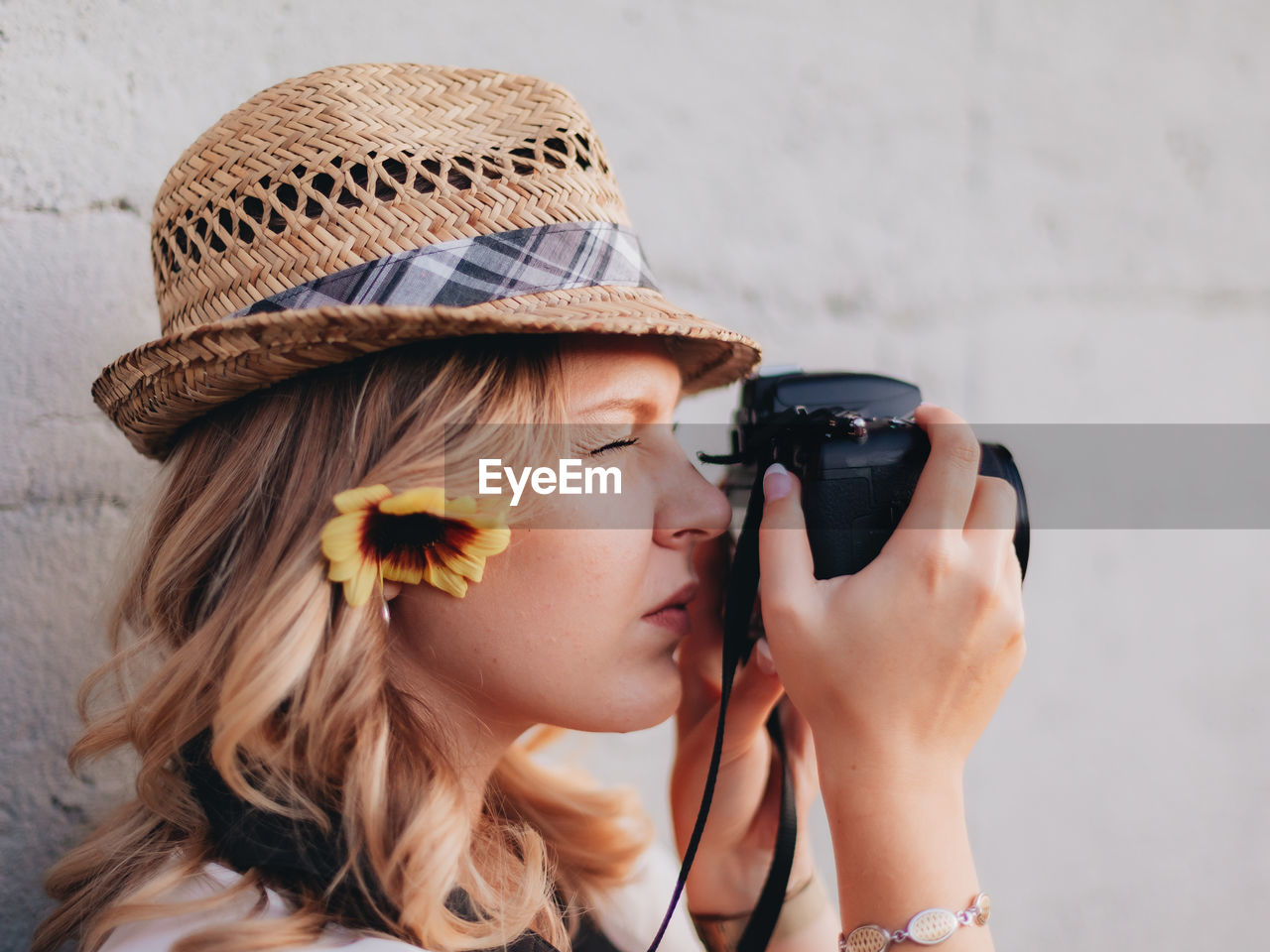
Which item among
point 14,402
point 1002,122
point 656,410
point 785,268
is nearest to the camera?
point 656,410

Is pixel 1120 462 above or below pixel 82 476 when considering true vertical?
below

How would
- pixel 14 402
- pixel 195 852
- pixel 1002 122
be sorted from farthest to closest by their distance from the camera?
pixel 1002 122 < pixel 14 402 < pixel 195 852

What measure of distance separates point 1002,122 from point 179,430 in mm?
1417

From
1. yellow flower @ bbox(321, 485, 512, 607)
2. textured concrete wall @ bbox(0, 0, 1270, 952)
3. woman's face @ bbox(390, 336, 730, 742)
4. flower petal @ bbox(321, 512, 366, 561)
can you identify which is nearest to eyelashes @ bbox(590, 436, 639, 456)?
woman's face @ bbox(390, 336, 730, 742)

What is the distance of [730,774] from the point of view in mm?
1060

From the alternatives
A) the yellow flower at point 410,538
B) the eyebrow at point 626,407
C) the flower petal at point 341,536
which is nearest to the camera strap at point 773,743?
the eyebrow at point 626,407

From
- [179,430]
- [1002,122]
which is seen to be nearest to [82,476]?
[179,430]

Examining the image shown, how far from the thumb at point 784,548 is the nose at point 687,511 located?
0.05m

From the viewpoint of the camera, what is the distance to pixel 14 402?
38.5 inches

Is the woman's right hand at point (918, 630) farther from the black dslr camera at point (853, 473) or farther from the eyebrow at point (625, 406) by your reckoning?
the eyebrow at point (625, 406)

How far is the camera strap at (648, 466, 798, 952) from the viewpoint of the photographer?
81 centimetres

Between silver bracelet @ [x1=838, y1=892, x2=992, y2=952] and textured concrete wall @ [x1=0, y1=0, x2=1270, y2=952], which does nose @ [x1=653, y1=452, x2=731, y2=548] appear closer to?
silver bracelet @ [x1=838, y1=892, x2=992, y2=952]

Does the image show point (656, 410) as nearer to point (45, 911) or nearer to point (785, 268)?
point (785, 268)

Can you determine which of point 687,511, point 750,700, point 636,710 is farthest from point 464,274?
point 750,700
